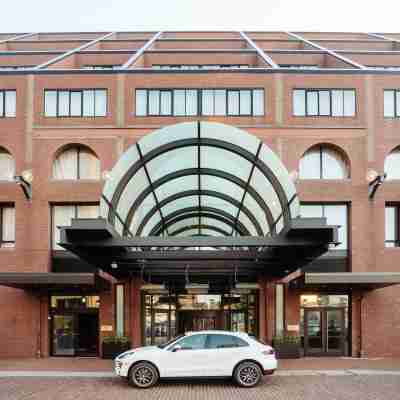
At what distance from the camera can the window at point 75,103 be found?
25109 mm

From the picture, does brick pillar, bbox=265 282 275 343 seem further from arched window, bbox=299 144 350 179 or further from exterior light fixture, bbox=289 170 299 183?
Result: arched window, bbox=299 144 350 179

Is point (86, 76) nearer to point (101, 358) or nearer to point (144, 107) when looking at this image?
point (144, 107)

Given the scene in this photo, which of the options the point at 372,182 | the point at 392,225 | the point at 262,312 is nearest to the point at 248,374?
the point at 262,312

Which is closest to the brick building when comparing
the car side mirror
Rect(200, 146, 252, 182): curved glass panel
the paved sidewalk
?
the paved sidewalk

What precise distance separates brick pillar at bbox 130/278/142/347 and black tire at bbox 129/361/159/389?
912 cm

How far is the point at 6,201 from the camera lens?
24578 mm

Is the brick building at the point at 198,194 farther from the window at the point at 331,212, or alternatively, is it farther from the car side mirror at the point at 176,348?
the car side mirror at the point at 176,348

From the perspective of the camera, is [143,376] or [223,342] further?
[223,342]

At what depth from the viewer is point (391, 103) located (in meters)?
25.0

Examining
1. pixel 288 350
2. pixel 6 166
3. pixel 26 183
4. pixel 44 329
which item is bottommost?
pixel 288 350

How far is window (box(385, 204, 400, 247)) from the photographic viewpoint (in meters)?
24.7

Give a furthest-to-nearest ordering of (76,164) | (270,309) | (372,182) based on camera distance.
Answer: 1. (76,164)
2. (270,309)
3. (372,182)

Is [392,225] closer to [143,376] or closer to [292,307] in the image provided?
[292,307]

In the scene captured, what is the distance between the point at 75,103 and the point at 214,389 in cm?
1473
